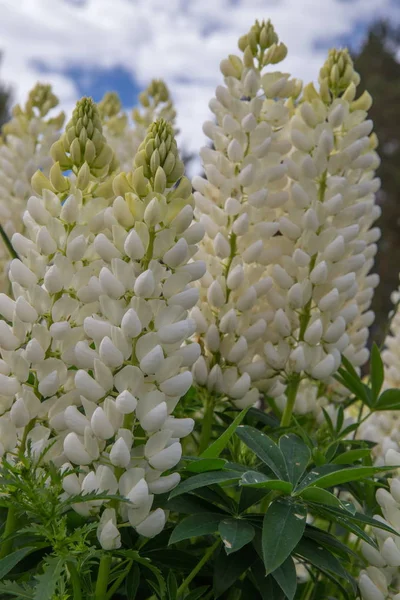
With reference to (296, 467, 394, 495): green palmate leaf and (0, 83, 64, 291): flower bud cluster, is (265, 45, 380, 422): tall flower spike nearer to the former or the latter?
(296, 467, 394, 495): green palmate leaf

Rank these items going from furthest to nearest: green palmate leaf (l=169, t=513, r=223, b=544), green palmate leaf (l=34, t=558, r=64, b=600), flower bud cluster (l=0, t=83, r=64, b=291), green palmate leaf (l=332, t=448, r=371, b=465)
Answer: flower bud cluster (l=0, t=83, r=64, b=291) → green palmate leaf (l=332, t=448, r=371, b=465) → green palmate leaf (l=169, t=513, r=223, b=544) → green palmate leaf (l=34, t=558, r=64, b=600)

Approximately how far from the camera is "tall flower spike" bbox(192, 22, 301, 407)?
92cm

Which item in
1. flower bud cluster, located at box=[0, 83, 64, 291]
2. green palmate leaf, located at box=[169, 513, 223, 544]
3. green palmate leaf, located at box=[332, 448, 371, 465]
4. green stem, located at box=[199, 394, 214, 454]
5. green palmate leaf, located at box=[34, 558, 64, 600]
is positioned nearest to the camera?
green palmate leaf, located at box=[34, 558, 64, 600]

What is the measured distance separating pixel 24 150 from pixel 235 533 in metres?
0.99

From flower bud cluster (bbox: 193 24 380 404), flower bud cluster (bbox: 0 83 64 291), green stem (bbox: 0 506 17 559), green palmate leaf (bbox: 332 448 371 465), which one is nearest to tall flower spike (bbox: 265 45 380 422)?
flower bud cluster (bbox: 193 24 380 404)

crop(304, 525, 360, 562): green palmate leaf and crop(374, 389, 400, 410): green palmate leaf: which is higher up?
crop(374, 389, 400, 410): green palmate leaf

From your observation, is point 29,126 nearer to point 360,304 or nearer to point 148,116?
point 148,116

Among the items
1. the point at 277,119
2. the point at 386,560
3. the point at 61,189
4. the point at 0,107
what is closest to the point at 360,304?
the point at 277,119

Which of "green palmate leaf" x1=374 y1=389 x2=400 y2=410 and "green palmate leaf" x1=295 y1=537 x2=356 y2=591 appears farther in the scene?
"green palmate leaf" x1=374 y1=389 x2=400 y2=410

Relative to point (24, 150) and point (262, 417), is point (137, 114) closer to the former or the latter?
point (24, 150)

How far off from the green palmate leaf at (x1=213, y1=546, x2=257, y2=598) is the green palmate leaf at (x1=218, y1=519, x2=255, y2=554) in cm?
4

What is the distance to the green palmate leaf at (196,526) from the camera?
67cm

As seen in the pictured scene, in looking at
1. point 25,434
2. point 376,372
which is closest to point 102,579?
point 25,434

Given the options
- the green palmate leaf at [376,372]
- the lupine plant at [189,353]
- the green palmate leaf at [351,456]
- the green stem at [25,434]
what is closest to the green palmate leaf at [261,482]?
the lupine plant at [189,353]
